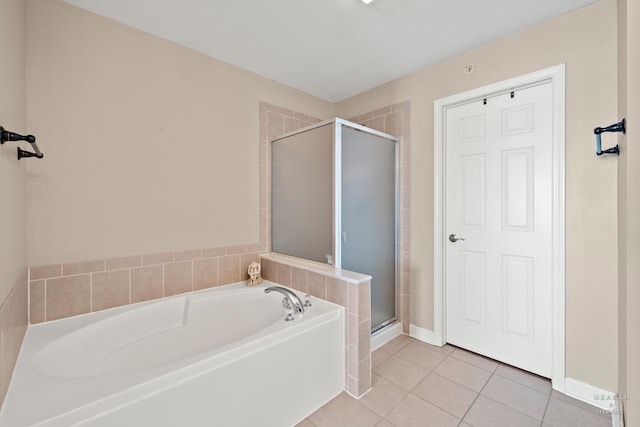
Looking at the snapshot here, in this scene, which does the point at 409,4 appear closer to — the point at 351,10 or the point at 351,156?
the point at 351,10

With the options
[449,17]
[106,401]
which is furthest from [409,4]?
[106,401]

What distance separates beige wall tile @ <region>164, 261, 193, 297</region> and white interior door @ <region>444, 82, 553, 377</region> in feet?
6.98

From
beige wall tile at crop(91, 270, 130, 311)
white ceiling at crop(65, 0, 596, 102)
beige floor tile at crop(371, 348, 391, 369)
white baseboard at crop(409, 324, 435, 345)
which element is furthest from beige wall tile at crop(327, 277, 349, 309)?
white ceiling at crop(65, 0, 596, 102)

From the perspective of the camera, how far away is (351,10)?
1.69 m

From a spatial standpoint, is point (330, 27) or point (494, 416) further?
point (330, 27)

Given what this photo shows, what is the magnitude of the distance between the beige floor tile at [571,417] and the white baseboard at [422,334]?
2.76ft

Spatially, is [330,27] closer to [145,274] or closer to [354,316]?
[354,316]

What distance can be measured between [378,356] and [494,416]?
0.82 meters

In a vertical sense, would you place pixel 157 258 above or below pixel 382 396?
above

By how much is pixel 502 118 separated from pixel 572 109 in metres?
0.40

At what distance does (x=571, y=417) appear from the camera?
1506mm

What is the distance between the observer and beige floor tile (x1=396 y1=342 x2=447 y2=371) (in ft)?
6.66

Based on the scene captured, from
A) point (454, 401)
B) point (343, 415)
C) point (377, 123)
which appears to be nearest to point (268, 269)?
point (343, 415)

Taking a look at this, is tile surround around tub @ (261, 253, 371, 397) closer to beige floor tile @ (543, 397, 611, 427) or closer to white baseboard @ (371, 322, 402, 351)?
white baseboard @ (371, 322, 402, 351)
